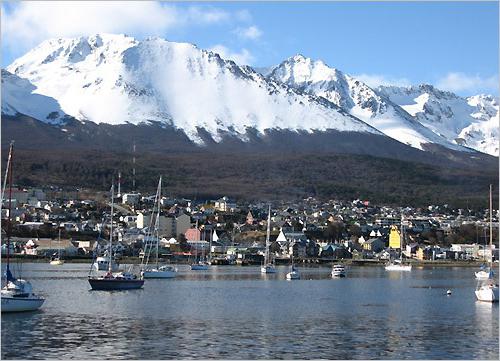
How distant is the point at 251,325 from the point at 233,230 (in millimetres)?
72732

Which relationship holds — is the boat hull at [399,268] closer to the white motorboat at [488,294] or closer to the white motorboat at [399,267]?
the white motorboat at [399,267]

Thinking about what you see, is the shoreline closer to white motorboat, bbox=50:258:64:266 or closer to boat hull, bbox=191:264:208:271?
white motorboat, bbox=50:258:64:266

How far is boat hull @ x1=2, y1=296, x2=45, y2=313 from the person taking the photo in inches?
1046

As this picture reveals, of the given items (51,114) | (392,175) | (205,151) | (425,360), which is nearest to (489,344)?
(425,360)

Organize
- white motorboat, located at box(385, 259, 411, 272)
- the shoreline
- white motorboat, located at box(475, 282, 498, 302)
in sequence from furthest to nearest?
the shoreline → white motorboat, located at box(385, 259, 411, 272) → white motorboat, located at box(475, 282, 498, 302)

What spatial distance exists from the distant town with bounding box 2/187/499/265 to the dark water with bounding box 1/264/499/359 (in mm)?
34497

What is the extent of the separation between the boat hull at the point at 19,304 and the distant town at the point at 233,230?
40.9 m

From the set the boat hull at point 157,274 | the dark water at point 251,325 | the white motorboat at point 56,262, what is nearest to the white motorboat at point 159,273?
the boat hull at point 157,274

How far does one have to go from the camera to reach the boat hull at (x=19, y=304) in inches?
1046

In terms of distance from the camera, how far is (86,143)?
573 feet

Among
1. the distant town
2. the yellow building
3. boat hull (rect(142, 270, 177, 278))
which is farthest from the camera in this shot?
the yellow building

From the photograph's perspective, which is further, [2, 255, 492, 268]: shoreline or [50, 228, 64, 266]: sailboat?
[2, 255, 492, 268]: shoreline

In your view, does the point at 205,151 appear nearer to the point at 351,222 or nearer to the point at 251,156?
the point at 251,156

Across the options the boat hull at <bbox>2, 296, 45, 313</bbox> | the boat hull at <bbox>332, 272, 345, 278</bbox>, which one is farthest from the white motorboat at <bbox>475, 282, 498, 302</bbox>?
the boat hull at <bbox>332, 272, 345, 278</bbox>
